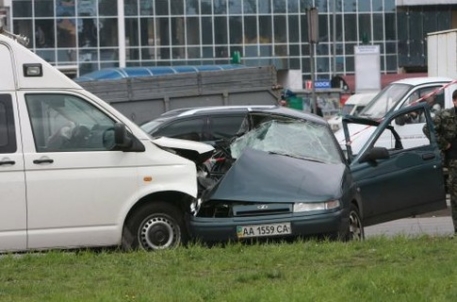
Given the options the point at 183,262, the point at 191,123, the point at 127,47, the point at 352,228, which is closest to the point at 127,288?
the point at 183,262

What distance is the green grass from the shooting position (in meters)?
6.50

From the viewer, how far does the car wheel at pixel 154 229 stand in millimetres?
9500

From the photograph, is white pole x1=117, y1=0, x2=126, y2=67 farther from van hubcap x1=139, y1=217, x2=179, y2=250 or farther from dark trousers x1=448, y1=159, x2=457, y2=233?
van hubcap x1=139, y1=217, x2=179, y2=250

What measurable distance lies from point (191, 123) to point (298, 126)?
16.8ft

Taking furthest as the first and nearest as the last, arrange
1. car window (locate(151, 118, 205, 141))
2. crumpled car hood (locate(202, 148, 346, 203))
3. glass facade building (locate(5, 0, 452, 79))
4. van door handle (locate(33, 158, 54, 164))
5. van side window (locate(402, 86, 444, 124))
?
glass facade building (locate(5, 0, 452, 79)) → van side window (locate(402, 86, 444, 124)) → car window (locate(151, 118, 205, 141)) → crumpled car hood (locate(202, 148, 346, 203)) → van door handle (locate(33, 158, 54, 164))

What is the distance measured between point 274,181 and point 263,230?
2.01 feet

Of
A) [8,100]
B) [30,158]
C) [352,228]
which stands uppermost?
[8,100]

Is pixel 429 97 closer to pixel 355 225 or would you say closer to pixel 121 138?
pixel 355 225

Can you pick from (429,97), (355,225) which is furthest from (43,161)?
(429,97)

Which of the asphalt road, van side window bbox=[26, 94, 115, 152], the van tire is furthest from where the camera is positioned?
the asphalt road

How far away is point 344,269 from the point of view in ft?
24.7

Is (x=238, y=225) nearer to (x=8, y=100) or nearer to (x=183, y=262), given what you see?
(x=183, y=262)

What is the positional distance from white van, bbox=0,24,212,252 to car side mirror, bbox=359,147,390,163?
9.32 feet

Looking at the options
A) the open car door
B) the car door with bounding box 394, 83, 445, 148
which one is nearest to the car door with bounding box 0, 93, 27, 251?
the open car door
